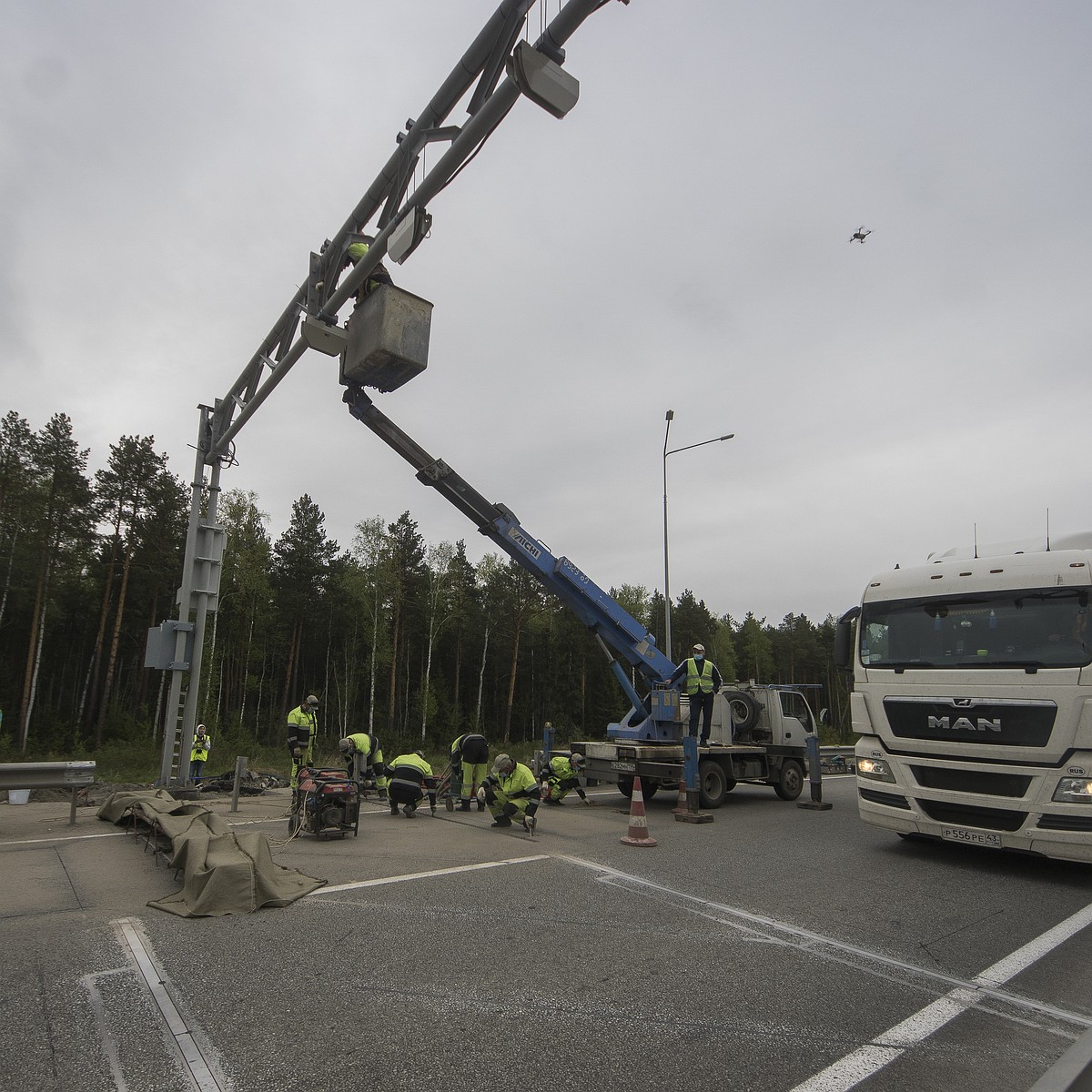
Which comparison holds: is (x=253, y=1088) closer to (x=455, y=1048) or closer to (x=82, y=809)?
(x=455, y=1048)

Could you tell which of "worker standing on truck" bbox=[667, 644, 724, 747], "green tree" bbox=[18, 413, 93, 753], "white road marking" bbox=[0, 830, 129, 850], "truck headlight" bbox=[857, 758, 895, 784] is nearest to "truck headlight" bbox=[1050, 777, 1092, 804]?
"truck headlight" bbox=[857, 758, 895, 784]

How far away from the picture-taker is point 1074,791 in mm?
6414

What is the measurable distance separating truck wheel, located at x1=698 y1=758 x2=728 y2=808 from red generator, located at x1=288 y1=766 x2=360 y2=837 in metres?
5.69

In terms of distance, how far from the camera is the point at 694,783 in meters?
10.7

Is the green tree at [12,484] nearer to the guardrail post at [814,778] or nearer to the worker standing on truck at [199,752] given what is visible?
the worker standing on truck at [199,752]

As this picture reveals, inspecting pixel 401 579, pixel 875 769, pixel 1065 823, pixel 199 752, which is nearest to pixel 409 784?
pixel 875 769

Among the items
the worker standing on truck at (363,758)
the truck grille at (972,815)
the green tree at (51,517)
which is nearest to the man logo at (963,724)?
the truck grille at (972,815)

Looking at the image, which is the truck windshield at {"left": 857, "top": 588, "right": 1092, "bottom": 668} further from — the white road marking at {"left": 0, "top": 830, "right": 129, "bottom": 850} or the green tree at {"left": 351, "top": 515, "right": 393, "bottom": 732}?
the green tree at {"left": 351, "top": 515, "right": 393, "bottom": 732}

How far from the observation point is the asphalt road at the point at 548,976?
3062 millimetres

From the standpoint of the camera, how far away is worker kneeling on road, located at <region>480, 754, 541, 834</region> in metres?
9.14

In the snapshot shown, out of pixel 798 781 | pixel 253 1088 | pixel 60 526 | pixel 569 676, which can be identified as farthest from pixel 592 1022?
pixel 569 676

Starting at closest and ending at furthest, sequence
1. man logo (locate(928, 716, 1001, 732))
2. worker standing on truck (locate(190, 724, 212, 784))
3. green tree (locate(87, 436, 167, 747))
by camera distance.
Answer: man logo (locate(928, 716, 1001, 732)) < worker standing on truck (locate(190, 724, 212, 784)) < green tree (locate(87, 436, 167, 747))

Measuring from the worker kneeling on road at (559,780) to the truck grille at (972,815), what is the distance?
5.98 meters

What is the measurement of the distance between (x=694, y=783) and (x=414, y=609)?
29.8m
